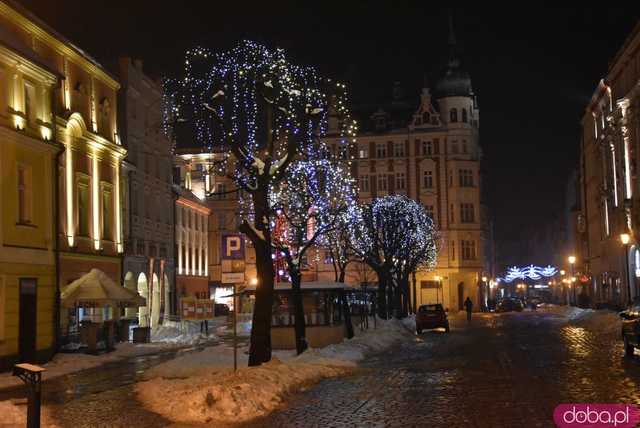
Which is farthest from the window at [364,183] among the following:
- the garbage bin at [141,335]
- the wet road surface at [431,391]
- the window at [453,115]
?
the wet road surface at [431,391]

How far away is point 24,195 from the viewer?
28578 millimetres

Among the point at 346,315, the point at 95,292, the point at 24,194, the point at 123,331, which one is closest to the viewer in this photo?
the point at 24,194

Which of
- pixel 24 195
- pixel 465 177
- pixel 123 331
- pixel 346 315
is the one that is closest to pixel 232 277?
pixel 24 195

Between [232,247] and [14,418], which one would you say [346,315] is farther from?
[14,418]

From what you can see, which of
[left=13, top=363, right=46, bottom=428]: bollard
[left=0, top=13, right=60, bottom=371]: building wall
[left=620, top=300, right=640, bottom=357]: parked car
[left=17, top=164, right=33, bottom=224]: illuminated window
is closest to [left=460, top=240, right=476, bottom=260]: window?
[left=0, top=13, right=60, bottom=371]: building wall

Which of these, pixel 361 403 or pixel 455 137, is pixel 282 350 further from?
pixel 455 137

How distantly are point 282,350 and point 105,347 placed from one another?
24.0ft

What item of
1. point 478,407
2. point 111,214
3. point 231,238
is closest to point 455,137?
point 111,214

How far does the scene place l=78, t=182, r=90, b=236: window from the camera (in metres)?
35.6

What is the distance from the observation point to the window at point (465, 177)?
90125 mm

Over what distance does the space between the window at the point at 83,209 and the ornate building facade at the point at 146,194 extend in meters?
5.82

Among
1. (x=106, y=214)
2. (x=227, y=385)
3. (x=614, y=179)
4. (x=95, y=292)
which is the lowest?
(x=227, y=385)

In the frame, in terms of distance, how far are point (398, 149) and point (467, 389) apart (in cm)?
7474

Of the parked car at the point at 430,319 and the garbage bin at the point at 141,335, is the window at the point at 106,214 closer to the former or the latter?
the garbage bin at the point at 141,335
